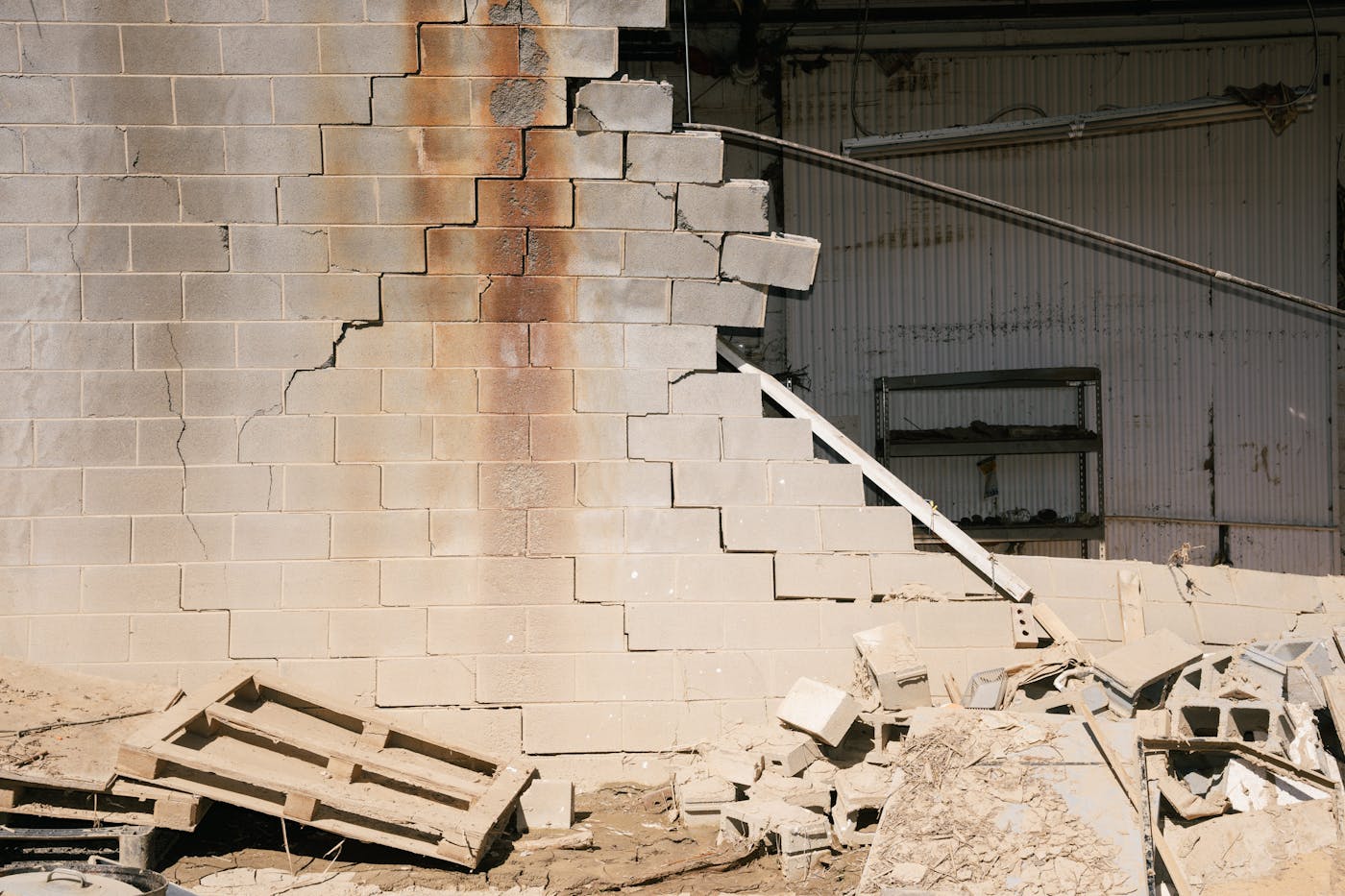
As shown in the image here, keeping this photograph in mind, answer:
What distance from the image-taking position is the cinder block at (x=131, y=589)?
584 cm

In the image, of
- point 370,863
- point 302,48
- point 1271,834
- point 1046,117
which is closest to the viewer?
point 1271,834

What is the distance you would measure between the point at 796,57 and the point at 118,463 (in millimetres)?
6856

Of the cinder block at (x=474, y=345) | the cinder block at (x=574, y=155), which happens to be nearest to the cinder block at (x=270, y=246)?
the cinder block at (x=474, y=345)

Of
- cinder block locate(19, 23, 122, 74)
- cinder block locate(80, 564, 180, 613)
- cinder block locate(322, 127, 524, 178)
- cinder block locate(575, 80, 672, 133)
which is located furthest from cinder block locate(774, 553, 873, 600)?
cinder block locate(19, 23, 122, 74)

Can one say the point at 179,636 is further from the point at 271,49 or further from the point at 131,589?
the point at 271,49

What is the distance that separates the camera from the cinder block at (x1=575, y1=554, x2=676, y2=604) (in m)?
5.99

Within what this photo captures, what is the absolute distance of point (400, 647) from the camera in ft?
19.5

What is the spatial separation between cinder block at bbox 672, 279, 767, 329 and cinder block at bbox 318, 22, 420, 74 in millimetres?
1931

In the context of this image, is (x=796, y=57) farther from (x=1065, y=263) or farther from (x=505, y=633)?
(x=505, y=633)

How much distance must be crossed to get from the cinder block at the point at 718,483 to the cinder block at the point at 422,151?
6.37 ft

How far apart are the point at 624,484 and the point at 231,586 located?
2.23 m

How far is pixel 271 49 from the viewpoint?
5.82 meters

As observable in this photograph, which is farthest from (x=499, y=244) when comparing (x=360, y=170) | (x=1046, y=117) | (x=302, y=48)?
(x=1046, y=117)

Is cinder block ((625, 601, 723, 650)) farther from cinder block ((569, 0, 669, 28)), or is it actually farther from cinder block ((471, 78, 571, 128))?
cinder block ((569, 0, 669, 28))
